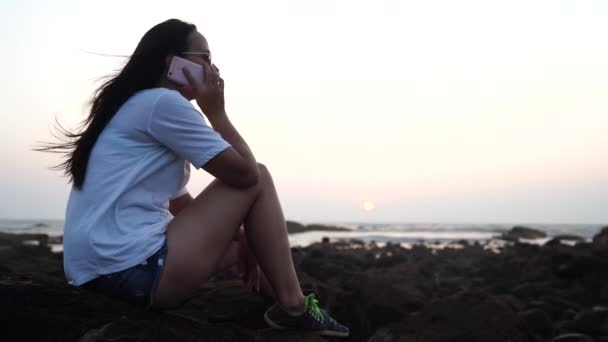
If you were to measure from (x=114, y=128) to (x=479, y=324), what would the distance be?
2834mm

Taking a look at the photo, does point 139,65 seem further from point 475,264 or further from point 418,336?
point 475,264

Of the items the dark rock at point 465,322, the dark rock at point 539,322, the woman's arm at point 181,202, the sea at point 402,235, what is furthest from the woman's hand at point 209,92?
the sea at point 402,235

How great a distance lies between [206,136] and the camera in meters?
2.69

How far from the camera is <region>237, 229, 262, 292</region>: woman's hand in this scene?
333 centimetres

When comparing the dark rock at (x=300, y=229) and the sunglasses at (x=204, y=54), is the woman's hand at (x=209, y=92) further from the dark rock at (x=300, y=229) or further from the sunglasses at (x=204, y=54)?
the dark rock at (x=300, y=229)

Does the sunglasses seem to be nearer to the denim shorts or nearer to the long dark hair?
the long dark hair

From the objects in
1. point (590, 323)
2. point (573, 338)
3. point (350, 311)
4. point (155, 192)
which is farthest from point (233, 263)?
point (590, 323)

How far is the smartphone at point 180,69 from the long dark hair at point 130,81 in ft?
0.20

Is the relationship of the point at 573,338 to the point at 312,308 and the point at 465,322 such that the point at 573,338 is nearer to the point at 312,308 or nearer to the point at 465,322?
the point at 465,322

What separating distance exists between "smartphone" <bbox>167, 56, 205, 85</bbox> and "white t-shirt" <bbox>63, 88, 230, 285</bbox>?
0.19 metres

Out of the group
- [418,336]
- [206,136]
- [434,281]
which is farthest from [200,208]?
[434,281]

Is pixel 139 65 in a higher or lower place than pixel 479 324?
higher

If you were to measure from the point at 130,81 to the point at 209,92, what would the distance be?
0.40 metres

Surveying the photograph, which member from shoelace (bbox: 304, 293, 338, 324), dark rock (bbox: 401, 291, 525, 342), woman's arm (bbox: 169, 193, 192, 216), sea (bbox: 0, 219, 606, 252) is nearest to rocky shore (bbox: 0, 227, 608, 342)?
dark rock (bbox: 401, 291, 525, 342)
